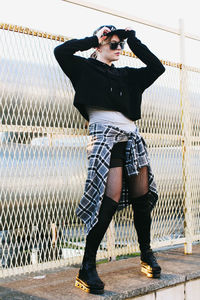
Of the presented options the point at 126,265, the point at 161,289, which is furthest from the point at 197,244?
the point at 161,289

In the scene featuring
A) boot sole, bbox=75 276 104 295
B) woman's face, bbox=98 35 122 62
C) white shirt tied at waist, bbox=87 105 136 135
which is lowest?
boot sole, bbox=75 276 104 295

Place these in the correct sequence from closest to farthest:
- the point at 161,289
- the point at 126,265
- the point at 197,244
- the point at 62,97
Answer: the point at 161,289, the point at 62,97, the point at 126,265, the point at 197,244

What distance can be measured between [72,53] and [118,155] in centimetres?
53

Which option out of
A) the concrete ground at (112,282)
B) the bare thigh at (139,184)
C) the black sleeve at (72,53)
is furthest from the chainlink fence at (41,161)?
the bare thigh at (139,184)

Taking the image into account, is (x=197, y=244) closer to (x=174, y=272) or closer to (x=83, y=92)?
(x=174, y=272)

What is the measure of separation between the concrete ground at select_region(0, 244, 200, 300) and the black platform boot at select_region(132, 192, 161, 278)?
4cm

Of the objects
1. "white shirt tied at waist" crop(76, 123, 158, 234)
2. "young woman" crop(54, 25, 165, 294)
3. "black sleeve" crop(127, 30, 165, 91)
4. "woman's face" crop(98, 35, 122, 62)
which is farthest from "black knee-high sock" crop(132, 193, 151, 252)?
"woman's face" crop(98, 35, 122, 62)

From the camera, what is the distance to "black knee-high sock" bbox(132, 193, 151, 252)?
1842 millimetres

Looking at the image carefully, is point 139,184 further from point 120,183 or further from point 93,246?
point 93,246

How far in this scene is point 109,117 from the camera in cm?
176

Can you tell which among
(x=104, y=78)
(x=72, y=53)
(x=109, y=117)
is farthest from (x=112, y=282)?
(x=72, y=53)

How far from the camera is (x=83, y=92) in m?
1.70

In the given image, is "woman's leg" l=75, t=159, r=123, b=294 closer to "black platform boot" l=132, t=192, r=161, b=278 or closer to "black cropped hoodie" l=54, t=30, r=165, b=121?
"black platform boot" l=132, t=192, r=161, b=278

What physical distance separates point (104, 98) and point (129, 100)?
19 cm
